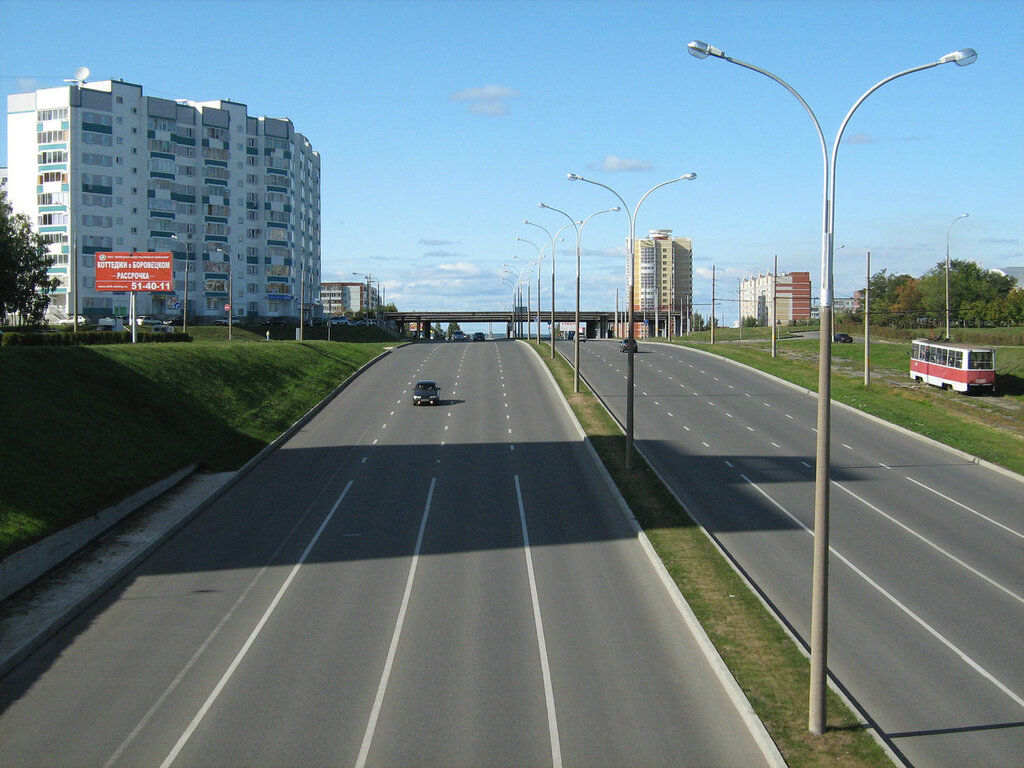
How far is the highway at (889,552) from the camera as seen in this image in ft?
51.2

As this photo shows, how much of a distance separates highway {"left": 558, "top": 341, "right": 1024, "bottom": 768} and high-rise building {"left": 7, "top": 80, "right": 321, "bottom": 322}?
75916mm

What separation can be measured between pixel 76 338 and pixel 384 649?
43.7 meters

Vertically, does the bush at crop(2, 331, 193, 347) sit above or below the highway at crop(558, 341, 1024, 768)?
above

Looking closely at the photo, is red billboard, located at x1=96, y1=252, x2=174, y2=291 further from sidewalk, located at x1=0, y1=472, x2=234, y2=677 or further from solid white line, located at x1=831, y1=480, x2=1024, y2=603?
solid white line, located at x1=831, y1=480, x2=1024, y2=603

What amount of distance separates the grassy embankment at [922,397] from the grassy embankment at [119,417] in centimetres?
3396

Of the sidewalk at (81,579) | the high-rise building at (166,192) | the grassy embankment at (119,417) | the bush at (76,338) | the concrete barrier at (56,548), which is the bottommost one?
the sidewalk at (81,579)

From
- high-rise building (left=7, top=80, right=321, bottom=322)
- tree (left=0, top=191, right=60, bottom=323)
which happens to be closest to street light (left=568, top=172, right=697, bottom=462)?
tree (left=0, top=191, right=60, bottom=323)

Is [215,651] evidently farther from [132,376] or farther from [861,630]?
[132,376]

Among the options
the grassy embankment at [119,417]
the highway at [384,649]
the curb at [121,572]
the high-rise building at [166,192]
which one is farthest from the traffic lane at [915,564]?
the high-rise building at [166,192]

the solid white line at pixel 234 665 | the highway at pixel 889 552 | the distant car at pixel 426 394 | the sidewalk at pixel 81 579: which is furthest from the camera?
the distant car at pixel 426 394

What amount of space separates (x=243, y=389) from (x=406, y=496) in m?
24.0

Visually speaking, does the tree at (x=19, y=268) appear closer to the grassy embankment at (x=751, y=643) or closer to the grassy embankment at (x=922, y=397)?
the grassy embankment at (x=751, y=643)

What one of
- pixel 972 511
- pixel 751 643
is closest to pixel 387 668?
pixel 751 643

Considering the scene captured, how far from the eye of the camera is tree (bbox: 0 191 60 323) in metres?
65.1
